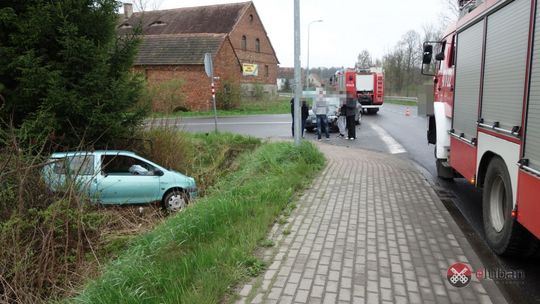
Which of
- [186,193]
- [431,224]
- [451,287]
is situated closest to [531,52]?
[451,287]

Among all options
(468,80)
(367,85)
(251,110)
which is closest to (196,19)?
(251,110)

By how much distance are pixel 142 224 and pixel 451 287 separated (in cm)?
530

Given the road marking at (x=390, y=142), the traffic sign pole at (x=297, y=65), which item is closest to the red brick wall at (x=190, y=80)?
the road marking at (x=390, y=142)

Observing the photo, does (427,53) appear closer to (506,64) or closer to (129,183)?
(506,64)

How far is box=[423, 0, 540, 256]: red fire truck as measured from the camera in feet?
12.7

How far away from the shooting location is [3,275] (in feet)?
15.2

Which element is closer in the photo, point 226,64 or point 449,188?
point 449,188

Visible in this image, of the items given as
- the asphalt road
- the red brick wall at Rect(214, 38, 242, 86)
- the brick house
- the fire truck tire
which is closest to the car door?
the asphalt road

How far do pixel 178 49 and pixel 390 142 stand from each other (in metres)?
23.9

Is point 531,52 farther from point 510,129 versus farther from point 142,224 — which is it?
point 142,224

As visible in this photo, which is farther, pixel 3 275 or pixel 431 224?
pixel 431 224

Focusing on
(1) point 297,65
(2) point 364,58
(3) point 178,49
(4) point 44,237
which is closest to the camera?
(4) point 44,237

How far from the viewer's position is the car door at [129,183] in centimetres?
875

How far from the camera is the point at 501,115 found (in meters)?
4.69
